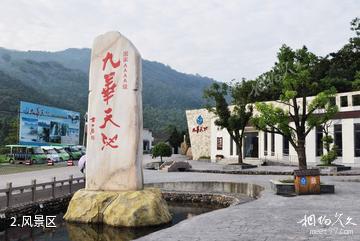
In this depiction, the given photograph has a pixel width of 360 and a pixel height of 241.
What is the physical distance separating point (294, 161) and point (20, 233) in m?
26.8

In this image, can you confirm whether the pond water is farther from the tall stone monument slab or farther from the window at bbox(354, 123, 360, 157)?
the window at bbox(354, 123, 360, 157)

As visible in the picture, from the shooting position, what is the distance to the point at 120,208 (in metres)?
10.9

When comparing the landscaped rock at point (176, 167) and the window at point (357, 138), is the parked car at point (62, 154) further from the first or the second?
the window at point (357, 138)

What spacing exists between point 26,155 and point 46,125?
23.9ft

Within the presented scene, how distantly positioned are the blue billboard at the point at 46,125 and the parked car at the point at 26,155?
2418 millimetres

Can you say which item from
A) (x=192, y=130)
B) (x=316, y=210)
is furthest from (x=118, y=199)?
(x=192, y=130)

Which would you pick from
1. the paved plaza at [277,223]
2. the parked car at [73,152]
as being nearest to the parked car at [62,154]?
the parked car at [73,152]

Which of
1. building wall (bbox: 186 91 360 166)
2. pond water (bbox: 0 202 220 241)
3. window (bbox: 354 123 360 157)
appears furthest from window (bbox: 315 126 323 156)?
pond water (bbox: 0 202 220 241)

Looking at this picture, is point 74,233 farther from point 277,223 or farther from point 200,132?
point 200,132

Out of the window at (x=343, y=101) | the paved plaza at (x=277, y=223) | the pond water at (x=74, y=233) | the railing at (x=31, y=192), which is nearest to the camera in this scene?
the paved plaza at (x=277, y=223)

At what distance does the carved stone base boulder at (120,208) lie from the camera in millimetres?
10734

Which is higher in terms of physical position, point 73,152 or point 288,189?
point 73,152

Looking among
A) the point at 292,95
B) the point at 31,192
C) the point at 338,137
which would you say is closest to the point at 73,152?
the point at 338,137

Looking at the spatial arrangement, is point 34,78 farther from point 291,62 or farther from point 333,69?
point 291,62
